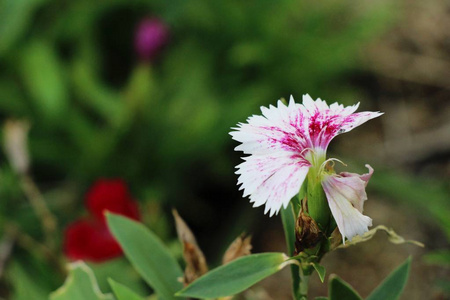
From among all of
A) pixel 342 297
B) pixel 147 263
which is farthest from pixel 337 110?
pixel 147 263

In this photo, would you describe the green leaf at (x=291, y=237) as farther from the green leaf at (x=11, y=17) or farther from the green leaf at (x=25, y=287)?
the green leaf at (x=11, y=17)

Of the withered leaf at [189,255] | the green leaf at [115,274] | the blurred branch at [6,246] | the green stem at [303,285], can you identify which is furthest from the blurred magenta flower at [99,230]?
the green stem at [303,285]

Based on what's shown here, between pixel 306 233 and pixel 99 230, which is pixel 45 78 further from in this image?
pixel 306 233

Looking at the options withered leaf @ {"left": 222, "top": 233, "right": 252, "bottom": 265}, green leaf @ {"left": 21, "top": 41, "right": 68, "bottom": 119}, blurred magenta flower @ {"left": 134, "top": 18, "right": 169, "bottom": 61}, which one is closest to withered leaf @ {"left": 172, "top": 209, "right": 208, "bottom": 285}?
withered leaf @ {"left": 222, "top": 233, "right": 252, "bottom": 265}

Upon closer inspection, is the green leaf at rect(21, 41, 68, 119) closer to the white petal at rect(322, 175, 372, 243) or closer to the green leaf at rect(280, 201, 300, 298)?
the green leaf at rect(280, 201, 300, 298)

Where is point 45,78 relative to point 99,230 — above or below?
above

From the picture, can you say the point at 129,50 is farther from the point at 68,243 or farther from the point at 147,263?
the point at 147,263

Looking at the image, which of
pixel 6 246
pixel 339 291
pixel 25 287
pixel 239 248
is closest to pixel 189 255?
pixel 239 248
